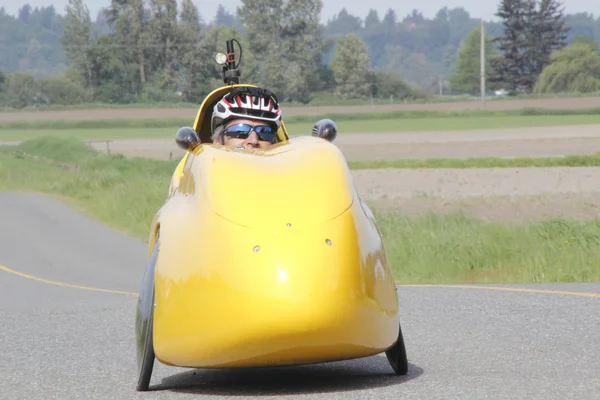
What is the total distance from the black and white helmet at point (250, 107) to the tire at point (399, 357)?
1.83 meters

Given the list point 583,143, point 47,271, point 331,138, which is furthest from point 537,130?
point 331,138

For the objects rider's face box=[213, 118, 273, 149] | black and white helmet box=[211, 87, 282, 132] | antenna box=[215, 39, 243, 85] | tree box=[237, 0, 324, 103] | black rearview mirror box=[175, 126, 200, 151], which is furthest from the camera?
tree box=[237, 0, 324, 103]

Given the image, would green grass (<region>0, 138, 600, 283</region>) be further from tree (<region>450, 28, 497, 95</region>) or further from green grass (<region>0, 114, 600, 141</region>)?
tree (<region>450, 28, 497, 95</region>)

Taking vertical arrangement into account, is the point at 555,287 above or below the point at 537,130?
above

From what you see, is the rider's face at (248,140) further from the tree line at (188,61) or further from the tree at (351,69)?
the tree at (351,69)

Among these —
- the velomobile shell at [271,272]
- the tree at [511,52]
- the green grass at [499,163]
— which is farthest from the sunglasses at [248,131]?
the tree at [511,52]

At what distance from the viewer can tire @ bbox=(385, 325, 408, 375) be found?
6926mm

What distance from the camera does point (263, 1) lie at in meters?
125

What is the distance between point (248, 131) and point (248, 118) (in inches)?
4.8

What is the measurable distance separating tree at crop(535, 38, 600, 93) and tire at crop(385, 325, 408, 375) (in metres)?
107

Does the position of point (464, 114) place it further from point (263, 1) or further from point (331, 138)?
point (331, 138)

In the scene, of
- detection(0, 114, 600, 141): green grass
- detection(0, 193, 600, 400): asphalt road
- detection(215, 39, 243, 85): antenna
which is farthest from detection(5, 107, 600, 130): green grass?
detection(215, 39, 243, 85): antenna

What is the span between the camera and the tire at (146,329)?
21.8 ft

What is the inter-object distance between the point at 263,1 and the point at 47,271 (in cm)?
10734
